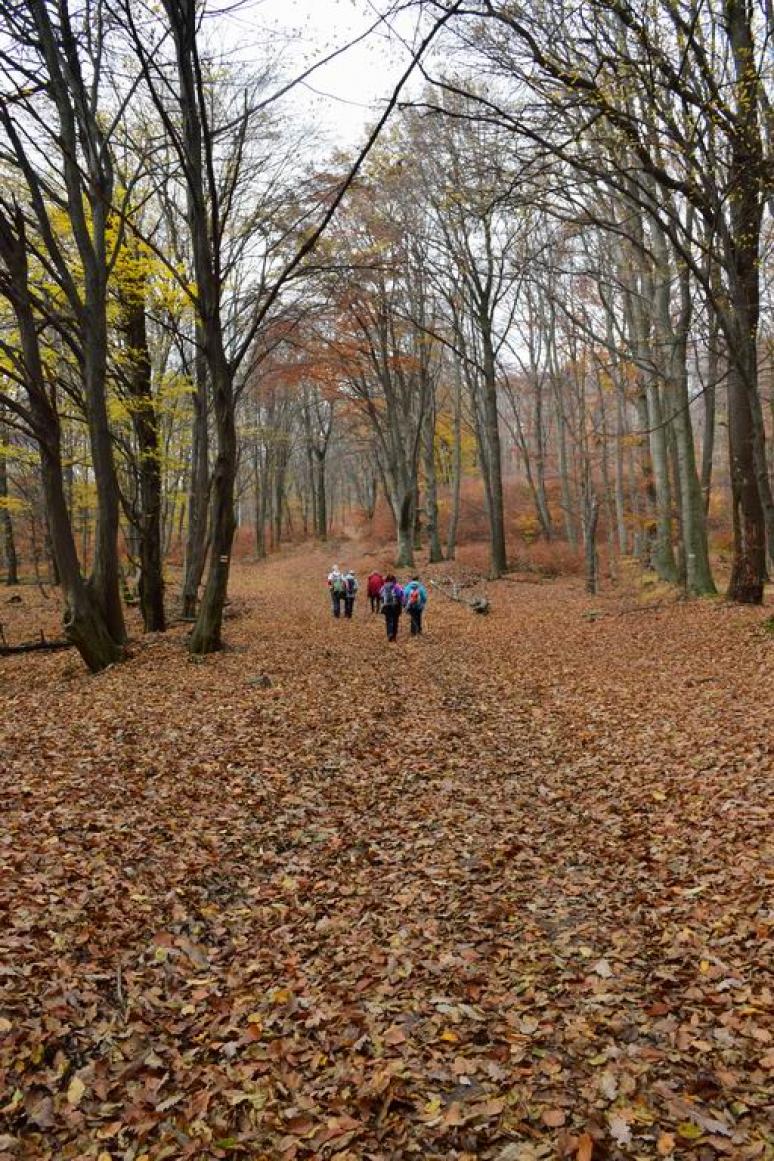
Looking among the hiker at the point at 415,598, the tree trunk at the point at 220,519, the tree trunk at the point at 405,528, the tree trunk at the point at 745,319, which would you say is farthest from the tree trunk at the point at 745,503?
the tree trunk at the point at 405,528

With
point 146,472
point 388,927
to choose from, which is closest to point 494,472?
point 146,472

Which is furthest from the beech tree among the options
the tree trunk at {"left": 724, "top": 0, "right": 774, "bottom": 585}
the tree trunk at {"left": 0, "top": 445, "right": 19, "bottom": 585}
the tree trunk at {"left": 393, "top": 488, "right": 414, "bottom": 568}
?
the tree trunk at {"left": 0, "top": 445, "right": 19, "bottom": 585}

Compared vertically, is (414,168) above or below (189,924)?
above

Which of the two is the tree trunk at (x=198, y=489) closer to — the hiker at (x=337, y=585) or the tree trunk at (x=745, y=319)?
the hiker at (x=337, y=585)

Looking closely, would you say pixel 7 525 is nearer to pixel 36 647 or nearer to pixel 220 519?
pixel 36 647

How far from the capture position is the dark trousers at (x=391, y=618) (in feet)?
51.1

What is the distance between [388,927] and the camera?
16.0ft

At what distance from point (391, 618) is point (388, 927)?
11.0 metres

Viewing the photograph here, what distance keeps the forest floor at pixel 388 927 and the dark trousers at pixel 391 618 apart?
550 centimetres

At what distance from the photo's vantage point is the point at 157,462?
1645 cm

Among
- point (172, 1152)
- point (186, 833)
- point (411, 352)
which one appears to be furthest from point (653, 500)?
point (172, 1152)

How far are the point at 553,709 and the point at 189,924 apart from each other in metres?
6.26

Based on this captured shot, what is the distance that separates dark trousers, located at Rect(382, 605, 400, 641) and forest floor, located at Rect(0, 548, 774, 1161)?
5498 mm

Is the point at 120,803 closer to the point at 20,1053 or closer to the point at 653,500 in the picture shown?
the point at 20,1053
